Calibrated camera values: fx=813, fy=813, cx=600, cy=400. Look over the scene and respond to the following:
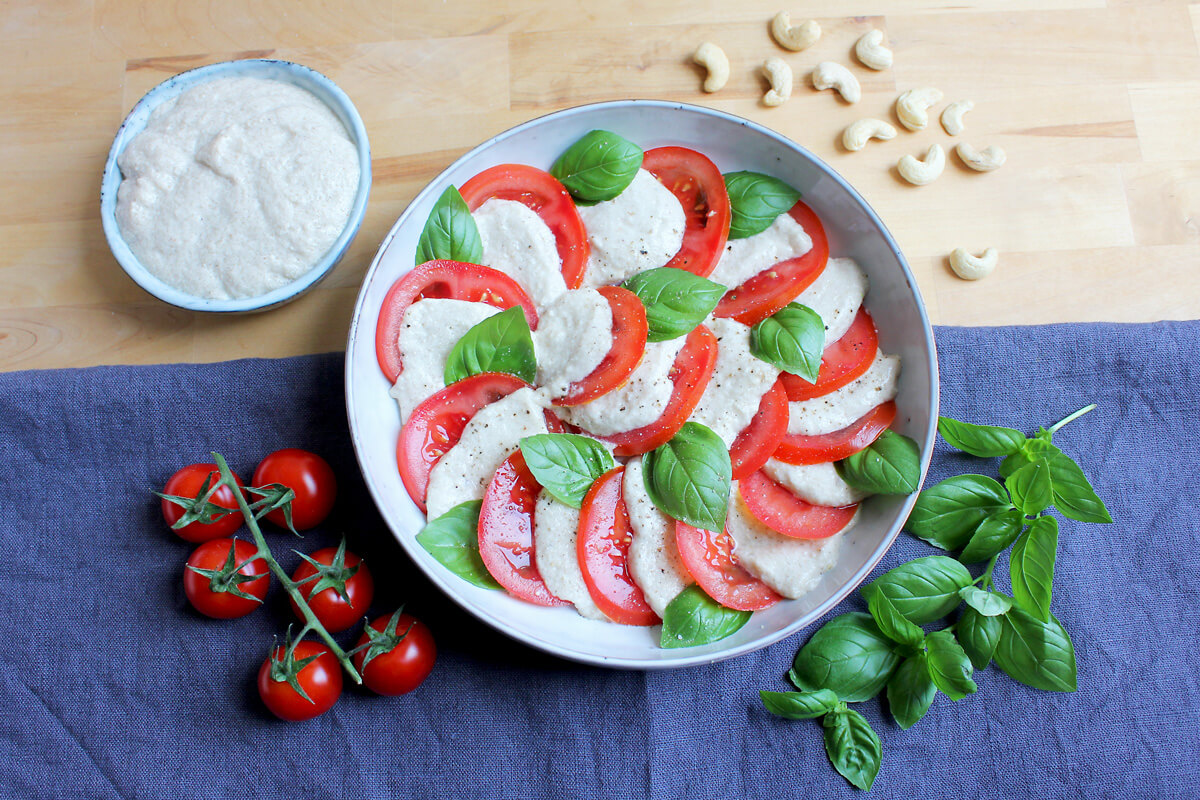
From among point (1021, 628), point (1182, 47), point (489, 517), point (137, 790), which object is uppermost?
point (1182, 47)

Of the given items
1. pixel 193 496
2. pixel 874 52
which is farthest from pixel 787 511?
pixel 193 496

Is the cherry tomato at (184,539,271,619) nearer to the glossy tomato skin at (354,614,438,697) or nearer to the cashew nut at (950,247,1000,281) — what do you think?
the glossy tomato skin at (354,614,438,697)

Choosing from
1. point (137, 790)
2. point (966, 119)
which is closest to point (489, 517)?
point (137, 790)

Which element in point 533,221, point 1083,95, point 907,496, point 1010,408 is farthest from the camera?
point 1083,95

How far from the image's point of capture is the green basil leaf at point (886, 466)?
1957 mm

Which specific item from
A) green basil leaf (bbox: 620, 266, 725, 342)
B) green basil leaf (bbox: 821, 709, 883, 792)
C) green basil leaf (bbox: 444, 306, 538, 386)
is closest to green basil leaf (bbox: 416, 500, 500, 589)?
green basil leaf (bbox: 444, 306, 538, 386)

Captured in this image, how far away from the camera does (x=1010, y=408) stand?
2.29m

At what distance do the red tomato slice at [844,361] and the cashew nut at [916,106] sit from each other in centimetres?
64

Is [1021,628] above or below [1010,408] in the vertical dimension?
below

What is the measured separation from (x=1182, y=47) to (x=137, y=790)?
3648mm

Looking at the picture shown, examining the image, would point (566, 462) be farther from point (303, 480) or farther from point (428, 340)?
point (303, 480)

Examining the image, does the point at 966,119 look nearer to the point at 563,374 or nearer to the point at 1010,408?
the point at 1010,408

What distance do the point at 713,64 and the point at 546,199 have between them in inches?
27.4

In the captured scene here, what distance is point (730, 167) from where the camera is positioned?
2186 millimetres
